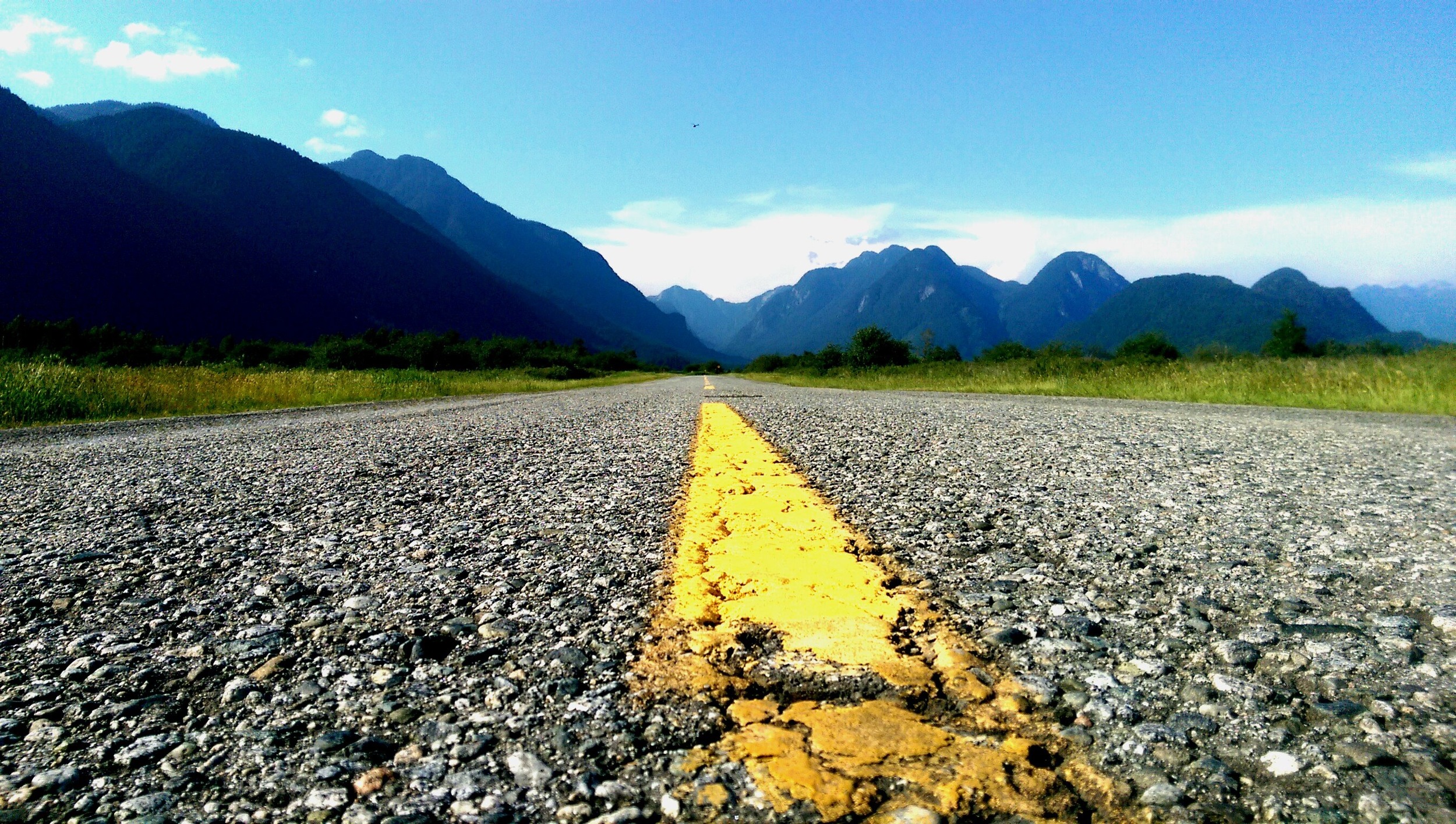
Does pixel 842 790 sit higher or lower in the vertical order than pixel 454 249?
lower

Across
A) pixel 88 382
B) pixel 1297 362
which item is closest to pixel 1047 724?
pixel 88 382

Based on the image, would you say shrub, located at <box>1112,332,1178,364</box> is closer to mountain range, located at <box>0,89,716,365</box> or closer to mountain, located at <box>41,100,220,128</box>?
mountain range, located at <box>0,89,716,365</box>

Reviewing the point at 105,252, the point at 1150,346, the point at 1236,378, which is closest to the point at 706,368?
the point at 105,252

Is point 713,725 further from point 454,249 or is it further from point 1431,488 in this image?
point 454,249

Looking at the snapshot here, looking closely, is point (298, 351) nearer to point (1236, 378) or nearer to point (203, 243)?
point (1236, 378)

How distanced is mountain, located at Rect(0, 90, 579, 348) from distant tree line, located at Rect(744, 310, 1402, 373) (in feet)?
297

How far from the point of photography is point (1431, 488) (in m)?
Result: 3.68

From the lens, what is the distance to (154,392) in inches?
452

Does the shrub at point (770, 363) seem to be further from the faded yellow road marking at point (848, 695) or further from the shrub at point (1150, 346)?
the faded yellow road marking at point (848, 695)

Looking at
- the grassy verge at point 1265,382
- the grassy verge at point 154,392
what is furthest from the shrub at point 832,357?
the grassy verge at point 154,392

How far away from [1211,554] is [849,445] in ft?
11.4

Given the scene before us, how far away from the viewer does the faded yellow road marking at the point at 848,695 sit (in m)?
1.07

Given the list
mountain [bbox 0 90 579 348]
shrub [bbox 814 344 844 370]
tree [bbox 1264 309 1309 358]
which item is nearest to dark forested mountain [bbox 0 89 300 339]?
mountain [bbox 0 90 579 348]

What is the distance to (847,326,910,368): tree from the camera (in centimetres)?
4431
